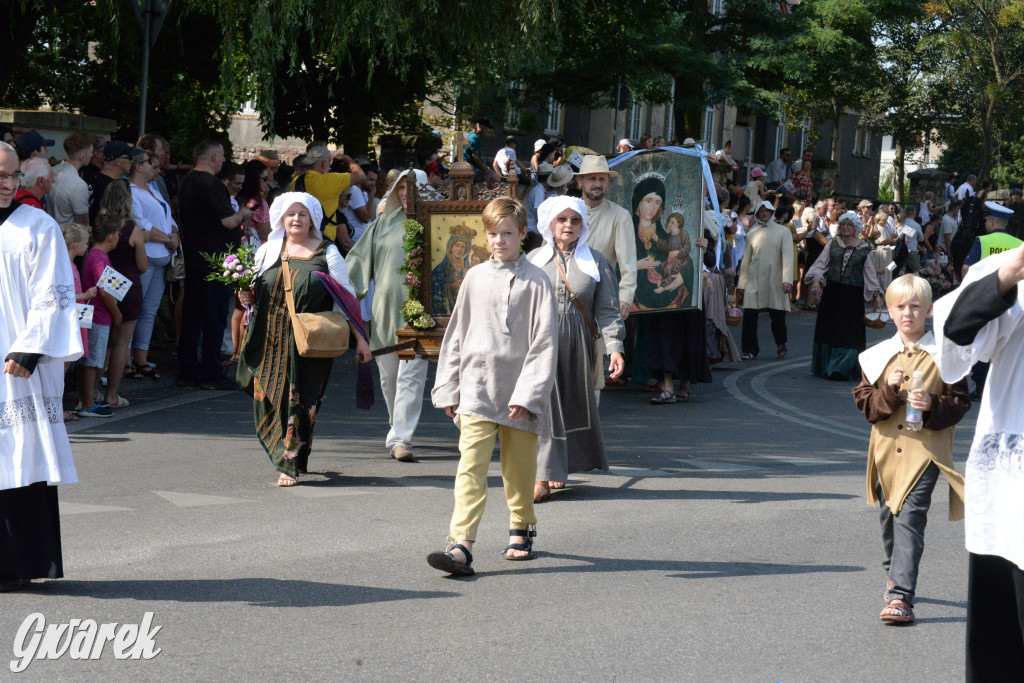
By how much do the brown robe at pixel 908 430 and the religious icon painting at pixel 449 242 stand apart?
4.11 metres

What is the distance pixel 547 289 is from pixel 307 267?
2.31m

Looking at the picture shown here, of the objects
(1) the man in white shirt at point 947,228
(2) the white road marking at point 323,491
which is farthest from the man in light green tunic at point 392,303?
(1) the man in white shirt at point 947,228

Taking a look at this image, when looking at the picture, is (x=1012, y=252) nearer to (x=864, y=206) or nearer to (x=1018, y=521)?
(x=1018, y=521)

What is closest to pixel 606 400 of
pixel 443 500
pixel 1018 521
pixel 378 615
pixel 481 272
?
pixel 443 500

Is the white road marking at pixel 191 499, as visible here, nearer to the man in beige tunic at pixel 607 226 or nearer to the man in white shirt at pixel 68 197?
the man in beige tunic at pixel 607 226

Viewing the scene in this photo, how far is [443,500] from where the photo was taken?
7.91 m

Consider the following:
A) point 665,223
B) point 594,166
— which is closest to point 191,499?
point 594,166

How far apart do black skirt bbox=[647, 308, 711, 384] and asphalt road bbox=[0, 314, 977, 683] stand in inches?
96.1

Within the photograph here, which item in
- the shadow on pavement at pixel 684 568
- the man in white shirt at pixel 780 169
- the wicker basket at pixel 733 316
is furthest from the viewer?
the man in white shirt at pixel 780 169

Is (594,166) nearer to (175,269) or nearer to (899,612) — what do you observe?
(175,269)

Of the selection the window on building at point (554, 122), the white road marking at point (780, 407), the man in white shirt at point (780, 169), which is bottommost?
the white road marking at point (780, 407)

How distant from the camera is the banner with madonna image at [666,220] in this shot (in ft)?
40.9

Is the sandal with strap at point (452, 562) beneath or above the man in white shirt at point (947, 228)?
beneath

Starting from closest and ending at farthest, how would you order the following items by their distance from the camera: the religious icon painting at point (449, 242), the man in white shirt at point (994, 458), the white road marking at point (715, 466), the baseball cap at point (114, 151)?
the man in white shirt at point (994, 458)
the white road marking at point (715, 466)
the religious icon painting at point (449, 242)
the baseball cap at point (114, 151)
